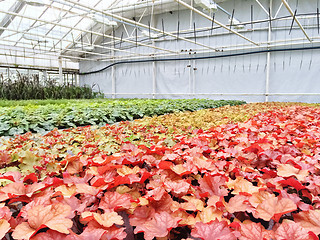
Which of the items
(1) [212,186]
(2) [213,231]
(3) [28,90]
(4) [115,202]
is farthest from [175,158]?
(3) [28,90]

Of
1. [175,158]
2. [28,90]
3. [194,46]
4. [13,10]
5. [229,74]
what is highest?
[13,10]

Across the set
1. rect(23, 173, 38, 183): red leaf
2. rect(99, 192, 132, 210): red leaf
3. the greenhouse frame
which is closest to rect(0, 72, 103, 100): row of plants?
the greenhouse frame

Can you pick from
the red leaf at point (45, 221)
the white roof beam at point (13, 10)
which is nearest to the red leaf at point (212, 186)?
the red leaf at point (45, 221)

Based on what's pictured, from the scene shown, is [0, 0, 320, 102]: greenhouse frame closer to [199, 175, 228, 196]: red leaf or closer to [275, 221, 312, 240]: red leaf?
[199, 175, 228, 196]: red leaf

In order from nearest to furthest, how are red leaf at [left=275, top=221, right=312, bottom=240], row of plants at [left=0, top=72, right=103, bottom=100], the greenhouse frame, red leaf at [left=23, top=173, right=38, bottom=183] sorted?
red leaf at [left=275, top=221, right=312, bottom=240], red leaf at [left=23, top=173, right=38, bottom=183], row of plants at [left=0, top=72, right=103, bottom=100], the greenhouse frame

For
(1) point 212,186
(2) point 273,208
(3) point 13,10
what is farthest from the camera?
(3) point 13,10

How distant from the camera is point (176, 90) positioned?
14.0 meters

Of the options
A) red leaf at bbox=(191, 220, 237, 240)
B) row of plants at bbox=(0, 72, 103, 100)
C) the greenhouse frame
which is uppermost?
the greenhouse frame

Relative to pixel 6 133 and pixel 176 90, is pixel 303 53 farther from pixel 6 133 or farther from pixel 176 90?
pixel 6 133

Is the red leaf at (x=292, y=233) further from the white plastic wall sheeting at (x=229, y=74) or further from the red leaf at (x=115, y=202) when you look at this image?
the white plastic wall sheeting at (x=229, y=74)

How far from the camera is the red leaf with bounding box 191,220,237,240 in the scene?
58cm

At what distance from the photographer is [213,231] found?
0.60m

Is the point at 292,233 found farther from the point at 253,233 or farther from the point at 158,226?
the point at 158,226

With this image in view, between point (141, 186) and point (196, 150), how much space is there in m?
0.55
